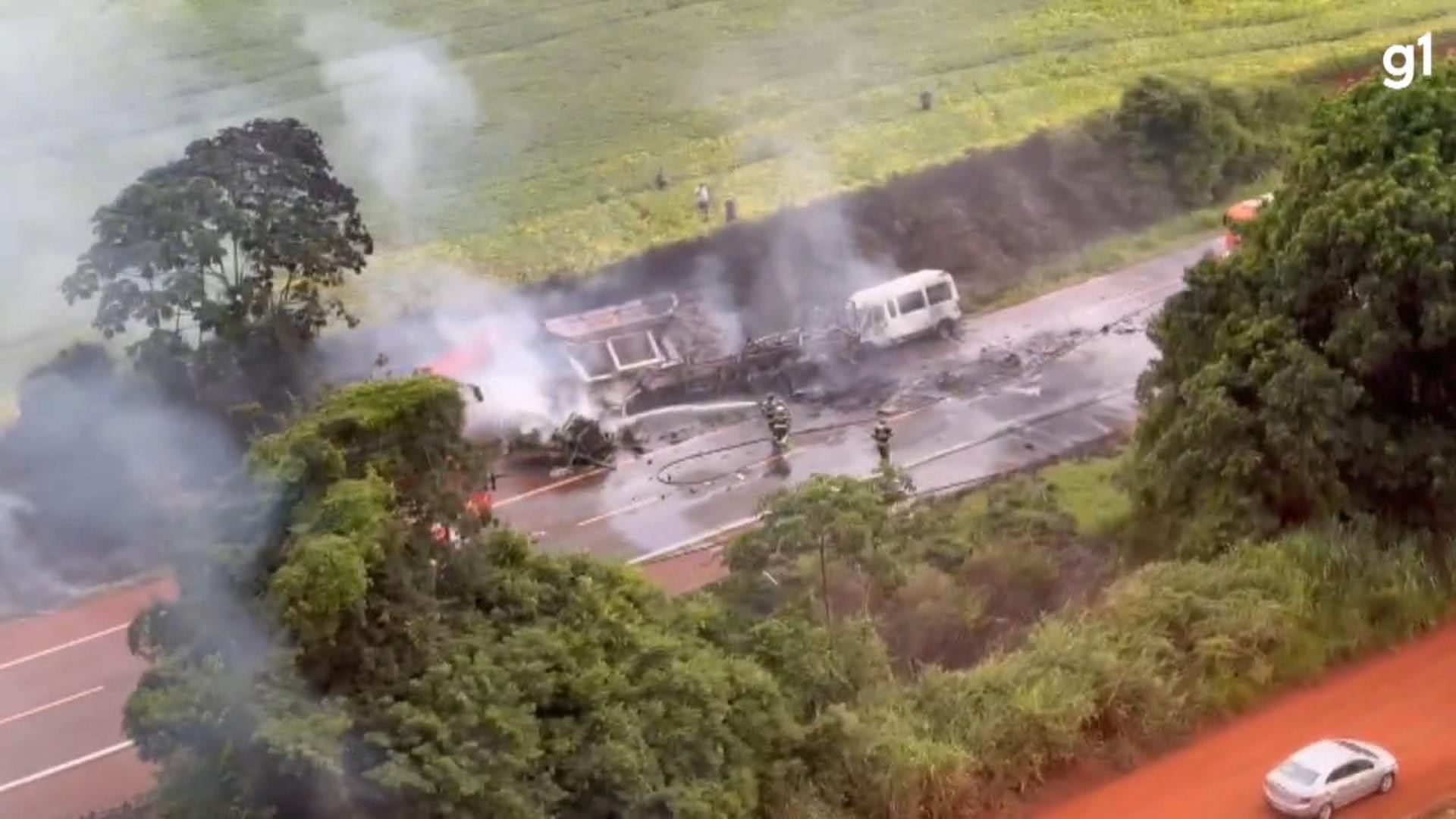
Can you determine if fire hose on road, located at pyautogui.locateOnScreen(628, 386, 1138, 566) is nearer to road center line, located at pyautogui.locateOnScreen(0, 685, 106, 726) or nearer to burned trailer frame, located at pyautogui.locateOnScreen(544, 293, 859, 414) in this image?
burned trailer frame, located at pyautogui.locateOnScreen(544, 293, 859, 414)

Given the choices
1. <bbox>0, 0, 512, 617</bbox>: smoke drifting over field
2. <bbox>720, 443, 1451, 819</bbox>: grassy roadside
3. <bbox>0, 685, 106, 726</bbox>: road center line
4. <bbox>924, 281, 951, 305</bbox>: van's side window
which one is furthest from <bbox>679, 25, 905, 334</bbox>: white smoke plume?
<bbox>0, 685, 106, 726</bbox>: road center line

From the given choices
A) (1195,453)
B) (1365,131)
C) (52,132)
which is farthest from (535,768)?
(52,132)

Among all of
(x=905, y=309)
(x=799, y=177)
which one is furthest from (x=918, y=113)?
(x=905, y=309)

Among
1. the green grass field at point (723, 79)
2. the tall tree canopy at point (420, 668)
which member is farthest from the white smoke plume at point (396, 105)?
the tall tree canopy at point (420, 668)

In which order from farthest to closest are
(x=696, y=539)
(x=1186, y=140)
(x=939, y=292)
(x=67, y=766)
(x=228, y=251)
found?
(x=1186, y=140) < (x=939, y=292) < (x=696, y=539) < (x=228, y=251) < (x=67, y=766)

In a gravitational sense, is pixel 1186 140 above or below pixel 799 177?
below

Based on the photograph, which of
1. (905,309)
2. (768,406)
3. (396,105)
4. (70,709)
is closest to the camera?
(70,709)

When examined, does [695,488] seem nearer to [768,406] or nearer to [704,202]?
[768,406]
